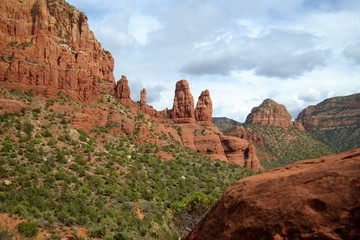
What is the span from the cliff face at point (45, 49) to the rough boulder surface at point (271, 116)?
370ft

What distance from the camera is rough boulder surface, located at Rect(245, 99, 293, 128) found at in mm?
178625

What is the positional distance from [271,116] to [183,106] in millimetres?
82387

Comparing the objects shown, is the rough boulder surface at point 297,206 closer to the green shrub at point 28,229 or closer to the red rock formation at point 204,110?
the green shrub at point 28,229

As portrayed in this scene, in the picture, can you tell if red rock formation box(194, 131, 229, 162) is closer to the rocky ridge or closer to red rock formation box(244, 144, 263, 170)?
the rocky ridge

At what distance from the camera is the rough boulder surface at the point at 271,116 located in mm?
178625

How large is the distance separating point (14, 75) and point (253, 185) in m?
64.8

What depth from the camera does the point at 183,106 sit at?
363 feet

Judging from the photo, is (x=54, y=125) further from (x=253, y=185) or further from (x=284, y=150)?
(x=284, y=150)

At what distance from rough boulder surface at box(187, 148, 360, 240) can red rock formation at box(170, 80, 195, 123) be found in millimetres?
100936

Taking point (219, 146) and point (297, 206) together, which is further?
point (219, 146)

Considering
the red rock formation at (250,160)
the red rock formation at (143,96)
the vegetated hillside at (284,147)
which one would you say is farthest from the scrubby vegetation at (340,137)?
the red rock formation at (143,96)

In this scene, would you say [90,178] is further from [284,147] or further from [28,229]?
[284,147]

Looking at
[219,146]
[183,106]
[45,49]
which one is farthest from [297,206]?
[183,106]

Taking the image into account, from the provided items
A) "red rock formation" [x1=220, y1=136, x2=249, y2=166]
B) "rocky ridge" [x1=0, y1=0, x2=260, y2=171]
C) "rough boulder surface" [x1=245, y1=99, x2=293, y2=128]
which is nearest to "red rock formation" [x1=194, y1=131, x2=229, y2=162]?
"rocky ridge" [x1=0, y1=0, x2=260, y2=171]
